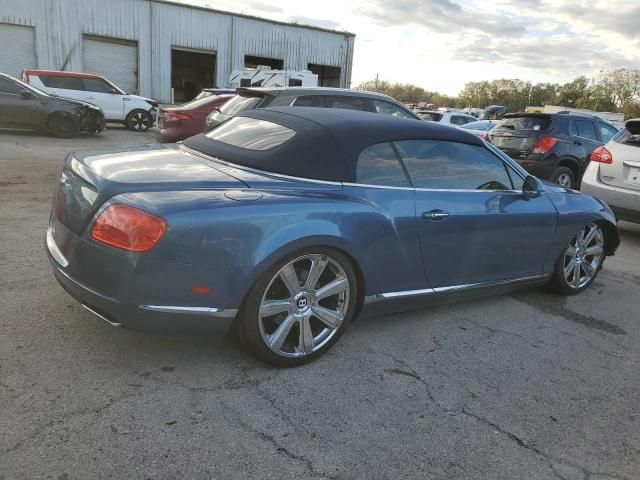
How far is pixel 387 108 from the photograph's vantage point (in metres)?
8.20

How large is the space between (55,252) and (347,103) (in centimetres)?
551

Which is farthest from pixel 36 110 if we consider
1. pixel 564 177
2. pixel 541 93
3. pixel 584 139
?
pixel 541 93

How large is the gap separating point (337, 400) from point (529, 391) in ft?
3.74

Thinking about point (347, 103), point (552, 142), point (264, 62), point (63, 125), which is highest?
point (264, 62)

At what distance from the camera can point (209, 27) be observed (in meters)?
27.7

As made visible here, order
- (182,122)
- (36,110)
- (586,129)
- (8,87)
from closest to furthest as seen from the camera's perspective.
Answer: (586,129) < (182,122) < (8,87) < (36,110)

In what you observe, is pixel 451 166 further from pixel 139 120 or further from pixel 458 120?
pixel 139 120

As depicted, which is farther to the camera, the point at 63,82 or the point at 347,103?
the point at 63,82

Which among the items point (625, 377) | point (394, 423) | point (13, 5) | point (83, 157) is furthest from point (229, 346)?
point (13, 5)

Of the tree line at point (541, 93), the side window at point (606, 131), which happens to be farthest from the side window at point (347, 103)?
the tree line at point (541, 93)

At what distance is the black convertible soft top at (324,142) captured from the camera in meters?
3.23

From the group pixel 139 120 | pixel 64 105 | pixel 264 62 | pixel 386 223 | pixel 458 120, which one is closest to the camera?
pixel 386 223

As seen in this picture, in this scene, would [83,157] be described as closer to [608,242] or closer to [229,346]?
[229,346]

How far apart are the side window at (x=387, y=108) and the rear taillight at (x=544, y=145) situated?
8.03 ft
